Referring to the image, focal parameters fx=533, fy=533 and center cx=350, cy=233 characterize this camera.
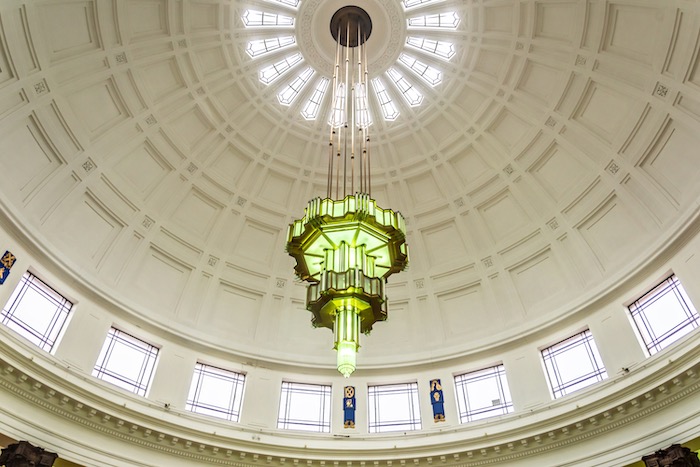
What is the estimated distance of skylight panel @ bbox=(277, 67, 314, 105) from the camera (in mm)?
22625

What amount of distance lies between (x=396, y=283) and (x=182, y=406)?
1002 centimetres

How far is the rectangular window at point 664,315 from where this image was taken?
639 inches

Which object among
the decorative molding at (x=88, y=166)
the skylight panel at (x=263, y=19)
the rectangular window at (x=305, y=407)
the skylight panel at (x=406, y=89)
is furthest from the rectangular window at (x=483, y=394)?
the decorative molding at (x=88, y=166)

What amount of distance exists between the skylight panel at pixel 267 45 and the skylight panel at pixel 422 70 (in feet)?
15.4

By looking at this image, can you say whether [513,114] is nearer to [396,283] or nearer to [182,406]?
[396,283]

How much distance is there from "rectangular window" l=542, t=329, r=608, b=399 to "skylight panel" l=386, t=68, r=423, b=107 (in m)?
11.3

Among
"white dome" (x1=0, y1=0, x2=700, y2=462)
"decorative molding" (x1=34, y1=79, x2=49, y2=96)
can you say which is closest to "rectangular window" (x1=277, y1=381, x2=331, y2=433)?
"white dome" (x1=0, y1=0, x2=700, y2=462)

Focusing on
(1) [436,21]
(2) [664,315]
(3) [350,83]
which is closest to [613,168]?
(2) [664,315]

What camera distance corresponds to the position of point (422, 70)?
22.2 m

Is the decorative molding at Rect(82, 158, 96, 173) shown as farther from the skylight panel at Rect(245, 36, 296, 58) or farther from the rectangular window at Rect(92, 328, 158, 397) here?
the skylight panel at Rect(245, 36, 296, 58)

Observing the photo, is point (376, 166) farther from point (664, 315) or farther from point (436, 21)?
point (664, 315)

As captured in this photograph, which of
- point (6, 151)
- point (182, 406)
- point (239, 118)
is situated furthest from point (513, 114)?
point (6, 151)

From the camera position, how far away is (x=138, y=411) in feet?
54.5

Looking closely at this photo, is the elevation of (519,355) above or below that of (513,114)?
below
